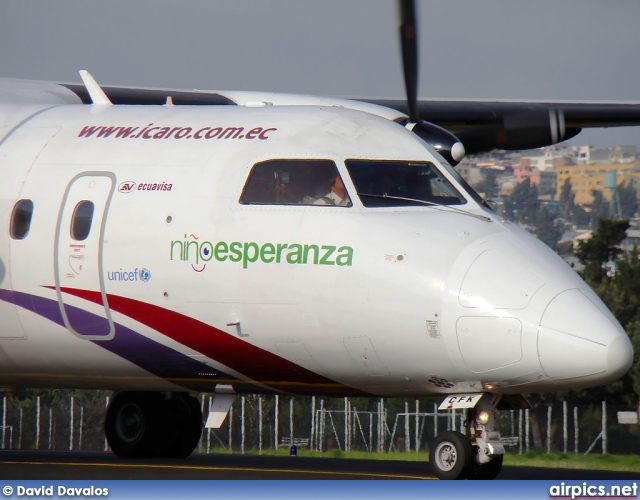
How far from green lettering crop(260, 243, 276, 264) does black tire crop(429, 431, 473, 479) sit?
229cm

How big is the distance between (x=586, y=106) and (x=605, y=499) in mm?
11894

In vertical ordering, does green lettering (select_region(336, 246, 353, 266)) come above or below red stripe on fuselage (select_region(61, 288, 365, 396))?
above

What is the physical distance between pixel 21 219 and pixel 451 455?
17.0 ft

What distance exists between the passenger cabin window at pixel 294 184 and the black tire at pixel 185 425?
4958mm

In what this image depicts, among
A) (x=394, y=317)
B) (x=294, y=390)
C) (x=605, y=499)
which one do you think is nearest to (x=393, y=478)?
(x=294, y=390)

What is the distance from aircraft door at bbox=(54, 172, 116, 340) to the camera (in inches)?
492

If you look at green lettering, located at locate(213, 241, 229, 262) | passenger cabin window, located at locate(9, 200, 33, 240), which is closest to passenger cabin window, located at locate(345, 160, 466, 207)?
green lettering, located at locate(213, 241, 229, 262)

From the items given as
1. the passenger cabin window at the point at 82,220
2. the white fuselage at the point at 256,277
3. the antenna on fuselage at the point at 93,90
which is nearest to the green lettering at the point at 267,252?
the white fuselage at the point at 256,277

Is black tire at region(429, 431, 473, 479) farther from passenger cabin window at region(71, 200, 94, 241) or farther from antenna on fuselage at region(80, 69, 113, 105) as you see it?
antenna on fuselage at region(80, 69, 113, 105)

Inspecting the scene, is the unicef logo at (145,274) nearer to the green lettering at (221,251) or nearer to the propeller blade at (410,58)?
the green lettering at (221,251)

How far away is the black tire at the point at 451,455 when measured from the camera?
36.4ft

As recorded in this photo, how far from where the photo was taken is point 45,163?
43.3ft

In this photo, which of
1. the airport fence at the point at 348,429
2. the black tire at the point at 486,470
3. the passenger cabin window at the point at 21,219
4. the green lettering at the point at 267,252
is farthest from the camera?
the airport fence at the point at 348,429

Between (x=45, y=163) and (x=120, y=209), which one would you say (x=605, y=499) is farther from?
(x=45, y=163)
